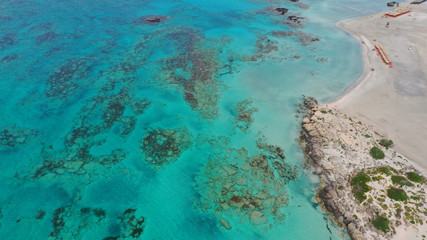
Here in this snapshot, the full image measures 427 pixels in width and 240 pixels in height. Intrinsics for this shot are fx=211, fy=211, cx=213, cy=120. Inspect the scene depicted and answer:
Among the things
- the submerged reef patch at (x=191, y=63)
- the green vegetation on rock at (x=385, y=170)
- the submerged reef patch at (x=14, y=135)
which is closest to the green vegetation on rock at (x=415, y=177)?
the green vegetation on rock at (x=385, y=170)

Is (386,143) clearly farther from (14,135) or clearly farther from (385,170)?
(14,135)

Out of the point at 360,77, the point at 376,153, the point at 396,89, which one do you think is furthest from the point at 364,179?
the point at 360,77

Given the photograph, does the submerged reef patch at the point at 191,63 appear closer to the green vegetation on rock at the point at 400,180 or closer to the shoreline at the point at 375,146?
the shoreline at the point at 375,146

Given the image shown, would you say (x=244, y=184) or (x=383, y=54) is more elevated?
(x=383, y=54)

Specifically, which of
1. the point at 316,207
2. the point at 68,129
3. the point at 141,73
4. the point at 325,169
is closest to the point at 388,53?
the point at 325,169

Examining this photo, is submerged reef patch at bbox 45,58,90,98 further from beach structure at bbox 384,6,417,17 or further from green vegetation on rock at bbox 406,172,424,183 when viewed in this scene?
beach structure at bbox 384,6,417,17

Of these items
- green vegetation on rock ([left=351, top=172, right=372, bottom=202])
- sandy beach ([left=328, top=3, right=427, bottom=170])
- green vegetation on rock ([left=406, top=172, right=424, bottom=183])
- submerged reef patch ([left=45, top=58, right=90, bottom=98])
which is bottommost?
submerged reef patch ([left=45, top=58, right=90, bottom=98])

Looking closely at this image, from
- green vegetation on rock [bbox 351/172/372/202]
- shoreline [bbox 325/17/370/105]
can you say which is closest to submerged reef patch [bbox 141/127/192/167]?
green vegetation on rock [bbox 351/172/372/202]
